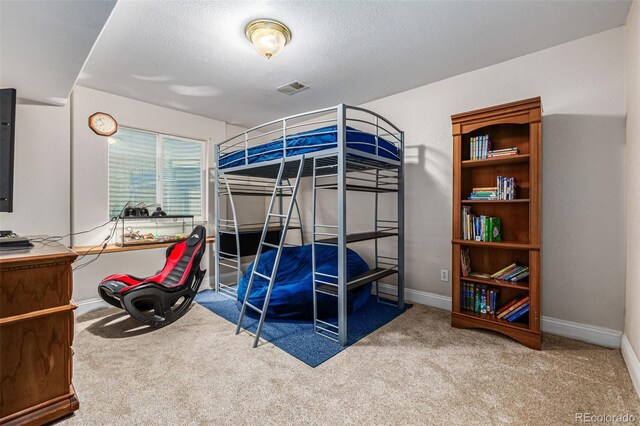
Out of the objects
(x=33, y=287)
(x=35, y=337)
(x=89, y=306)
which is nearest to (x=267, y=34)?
(x=33, y=287)

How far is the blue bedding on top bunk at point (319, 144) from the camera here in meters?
2.46

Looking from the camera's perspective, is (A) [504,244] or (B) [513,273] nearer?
(A) [504,244]

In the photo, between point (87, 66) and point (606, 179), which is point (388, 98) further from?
point (87, 66)

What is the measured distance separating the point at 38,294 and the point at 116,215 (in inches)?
86.7

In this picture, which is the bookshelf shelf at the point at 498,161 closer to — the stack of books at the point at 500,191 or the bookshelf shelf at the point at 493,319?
the stack of books at the point at 500,191

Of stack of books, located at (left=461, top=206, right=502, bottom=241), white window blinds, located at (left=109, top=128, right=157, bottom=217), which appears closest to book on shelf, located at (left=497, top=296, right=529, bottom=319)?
stack of books, located at (left=461, top=206, right=502, bottom=241)

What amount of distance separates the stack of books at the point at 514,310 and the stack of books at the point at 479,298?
0.10 metres

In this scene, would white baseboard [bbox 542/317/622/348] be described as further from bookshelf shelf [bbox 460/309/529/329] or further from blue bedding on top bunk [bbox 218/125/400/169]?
blue bedding on top bunk [bbox 218/125/400/169]

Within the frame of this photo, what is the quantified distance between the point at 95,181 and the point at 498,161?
4159 mm

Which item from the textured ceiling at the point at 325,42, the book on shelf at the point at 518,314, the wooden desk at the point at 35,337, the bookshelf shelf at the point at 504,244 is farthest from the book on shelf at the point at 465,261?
the wooden desk at the point at 35,337

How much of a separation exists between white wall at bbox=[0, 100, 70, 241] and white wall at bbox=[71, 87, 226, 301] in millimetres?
99

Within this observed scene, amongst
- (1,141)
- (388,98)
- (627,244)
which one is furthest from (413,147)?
(1,141)

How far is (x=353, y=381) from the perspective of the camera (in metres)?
1.83

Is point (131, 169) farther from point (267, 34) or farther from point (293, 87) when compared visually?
point (267, 34)
